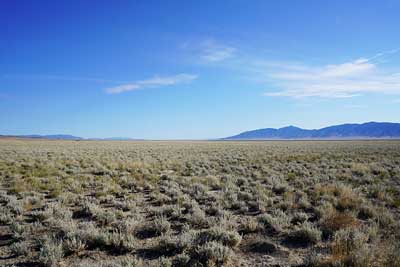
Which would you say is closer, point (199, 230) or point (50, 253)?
point (50, 253)

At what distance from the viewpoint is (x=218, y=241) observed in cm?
560

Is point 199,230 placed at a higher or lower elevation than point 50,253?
lower

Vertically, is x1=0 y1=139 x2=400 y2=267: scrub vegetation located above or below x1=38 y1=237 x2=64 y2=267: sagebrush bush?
below

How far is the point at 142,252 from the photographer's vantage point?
521 centimetres

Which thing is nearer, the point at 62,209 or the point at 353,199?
the point at 62,209

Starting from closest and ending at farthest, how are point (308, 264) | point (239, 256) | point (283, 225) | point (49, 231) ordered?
point (308, 264) < point (239, 256) < point (49, 231) < point (283, 225)

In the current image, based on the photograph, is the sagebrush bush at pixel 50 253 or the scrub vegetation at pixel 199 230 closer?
the sagebrush bush at pixel 50 253

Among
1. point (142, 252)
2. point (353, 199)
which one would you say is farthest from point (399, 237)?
point (142, 252)

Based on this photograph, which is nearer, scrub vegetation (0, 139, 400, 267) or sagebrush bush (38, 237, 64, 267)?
sagebrush bush (38, 237, 64, 267)

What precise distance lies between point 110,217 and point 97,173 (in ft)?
33.6

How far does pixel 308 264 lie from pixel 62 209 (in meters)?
6.56

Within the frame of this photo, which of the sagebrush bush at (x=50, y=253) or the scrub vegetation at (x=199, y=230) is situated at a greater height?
the sagebrush bush at (x=50, y=253)

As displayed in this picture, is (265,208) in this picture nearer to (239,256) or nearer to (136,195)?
(239,256)

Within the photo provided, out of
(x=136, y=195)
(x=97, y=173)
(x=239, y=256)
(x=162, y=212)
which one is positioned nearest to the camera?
(x=239, y=256)
